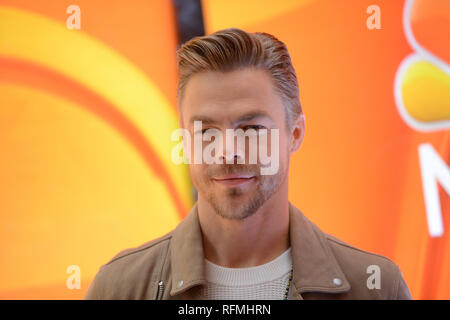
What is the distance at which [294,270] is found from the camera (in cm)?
164

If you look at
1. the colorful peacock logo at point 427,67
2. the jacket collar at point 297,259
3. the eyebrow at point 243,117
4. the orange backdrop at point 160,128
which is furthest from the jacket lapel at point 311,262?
the colorful peacock logo at point 427,67

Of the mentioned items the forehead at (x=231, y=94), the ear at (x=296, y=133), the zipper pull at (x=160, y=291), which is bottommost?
the zipper pull at (x=160, y=291)

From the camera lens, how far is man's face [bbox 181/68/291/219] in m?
1.57

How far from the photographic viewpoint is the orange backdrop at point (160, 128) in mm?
2500

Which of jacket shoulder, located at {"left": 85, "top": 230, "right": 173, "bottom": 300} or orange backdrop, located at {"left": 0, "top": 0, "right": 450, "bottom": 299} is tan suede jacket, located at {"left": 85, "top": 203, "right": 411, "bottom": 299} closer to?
jacket shoulder, located at {"left": 85, "top": 230, "right": 173, "bottom": 300}

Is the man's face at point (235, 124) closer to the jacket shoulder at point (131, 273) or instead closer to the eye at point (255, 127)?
the eye at point (255, 127)

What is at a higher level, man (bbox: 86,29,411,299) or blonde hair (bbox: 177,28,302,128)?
blonde hair (bbox: 177,28,302,128)

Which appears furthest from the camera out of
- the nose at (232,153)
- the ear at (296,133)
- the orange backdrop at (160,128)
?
the orange backdrop at (160,128)

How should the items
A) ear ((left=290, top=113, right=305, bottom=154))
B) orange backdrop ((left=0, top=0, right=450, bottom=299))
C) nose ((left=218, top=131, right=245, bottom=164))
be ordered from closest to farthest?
1. nose ((left=218, top=131, right=245, bottom=164))
2. ear ((left=290, top=113, right=305, bottom=154))
3. orange backdrop ((left=0, top=0, right=450, bottom=299))

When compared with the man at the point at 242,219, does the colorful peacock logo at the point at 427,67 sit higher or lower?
higher

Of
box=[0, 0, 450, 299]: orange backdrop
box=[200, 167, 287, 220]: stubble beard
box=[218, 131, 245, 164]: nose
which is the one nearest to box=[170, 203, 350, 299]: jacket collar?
box=[200, 167, 287, 220]: stubble beard

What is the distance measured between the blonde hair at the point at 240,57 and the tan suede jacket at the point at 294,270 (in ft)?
1.65

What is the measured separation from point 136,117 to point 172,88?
270 mm

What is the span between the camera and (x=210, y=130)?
5.30 ft
